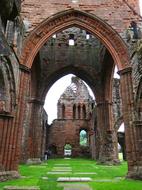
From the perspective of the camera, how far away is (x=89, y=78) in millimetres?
16766

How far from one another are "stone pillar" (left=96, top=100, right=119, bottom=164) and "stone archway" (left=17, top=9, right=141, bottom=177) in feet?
19.5

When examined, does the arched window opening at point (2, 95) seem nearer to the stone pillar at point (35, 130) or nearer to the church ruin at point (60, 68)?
the church ruin at point (60, 68)

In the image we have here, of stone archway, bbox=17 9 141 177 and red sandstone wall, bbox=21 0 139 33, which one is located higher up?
red sandstone wall, bbox=21 0 139 33

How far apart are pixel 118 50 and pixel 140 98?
8.81 ft

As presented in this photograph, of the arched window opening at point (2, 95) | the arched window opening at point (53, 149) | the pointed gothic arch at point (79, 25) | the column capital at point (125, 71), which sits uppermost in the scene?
the pointed gothic arch at point (79, 25)

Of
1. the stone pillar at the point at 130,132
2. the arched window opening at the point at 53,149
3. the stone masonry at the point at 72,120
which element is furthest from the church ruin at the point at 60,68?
the arched window opening at the point at 53,149

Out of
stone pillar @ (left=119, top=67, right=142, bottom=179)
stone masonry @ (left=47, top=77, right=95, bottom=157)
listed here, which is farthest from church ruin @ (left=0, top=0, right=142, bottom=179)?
stone masonry @ (left=47, top=77, right=95, bottom=157)

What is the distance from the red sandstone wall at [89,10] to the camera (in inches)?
405

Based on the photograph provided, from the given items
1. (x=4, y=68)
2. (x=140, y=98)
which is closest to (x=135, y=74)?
(x=140, y=98)

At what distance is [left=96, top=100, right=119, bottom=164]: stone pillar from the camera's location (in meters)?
14.4

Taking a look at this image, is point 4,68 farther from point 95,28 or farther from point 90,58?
point 90,58

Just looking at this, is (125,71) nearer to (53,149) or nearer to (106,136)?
(106,136)

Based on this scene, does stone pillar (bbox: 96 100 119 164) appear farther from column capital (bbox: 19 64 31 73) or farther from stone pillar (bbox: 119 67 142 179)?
column capital (bbox: 19 64 31 73)

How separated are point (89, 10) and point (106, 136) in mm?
8240
